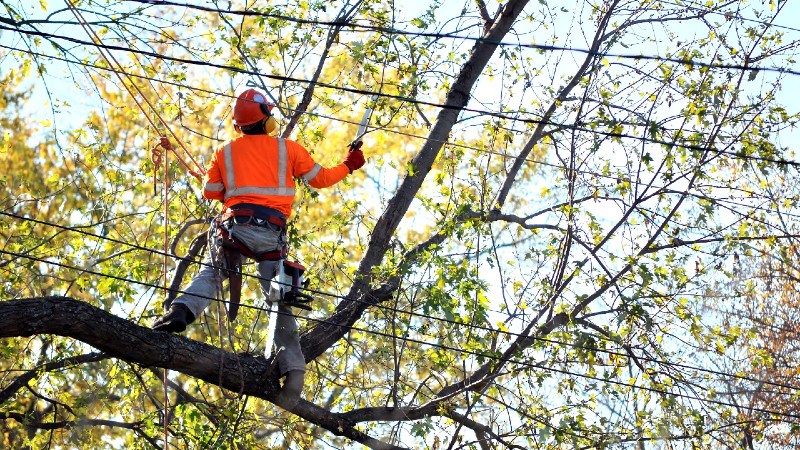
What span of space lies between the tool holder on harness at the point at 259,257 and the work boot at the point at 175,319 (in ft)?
1.00

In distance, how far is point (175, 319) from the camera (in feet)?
19.9

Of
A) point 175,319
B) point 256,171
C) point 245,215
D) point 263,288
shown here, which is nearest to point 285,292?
point 263,288

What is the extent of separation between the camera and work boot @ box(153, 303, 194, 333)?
6090mm

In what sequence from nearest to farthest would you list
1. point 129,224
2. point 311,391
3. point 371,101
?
1. point 371,101
2. point 311,391
3. point 129,224

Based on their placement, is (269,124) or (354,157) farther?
(354,157)

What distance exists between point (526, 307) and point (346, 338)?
1501mm

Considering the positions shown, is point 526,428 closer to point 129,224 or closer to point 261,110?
point 261,110

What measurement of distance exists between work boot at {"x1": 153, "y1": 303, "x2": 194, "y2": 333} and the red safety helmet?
1.24 meters

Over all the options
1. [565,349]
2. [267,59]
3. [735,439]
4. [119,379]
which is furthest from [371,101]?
[735,439]

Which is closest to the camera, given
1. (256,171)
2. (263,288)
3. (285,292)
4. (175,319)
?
(175,319)

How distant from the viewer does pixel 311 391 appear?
9.02 meters

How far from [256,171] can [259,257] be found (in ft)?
1.85

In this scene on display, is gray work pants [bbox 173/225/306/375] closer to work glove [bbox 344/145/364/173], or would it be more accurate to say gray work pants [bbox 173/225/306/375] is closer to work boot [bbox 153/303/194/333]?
work boot [bbox 153/303/194/333]

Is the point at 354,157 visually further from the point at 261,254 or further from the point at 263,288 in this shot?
the point at 263,288
